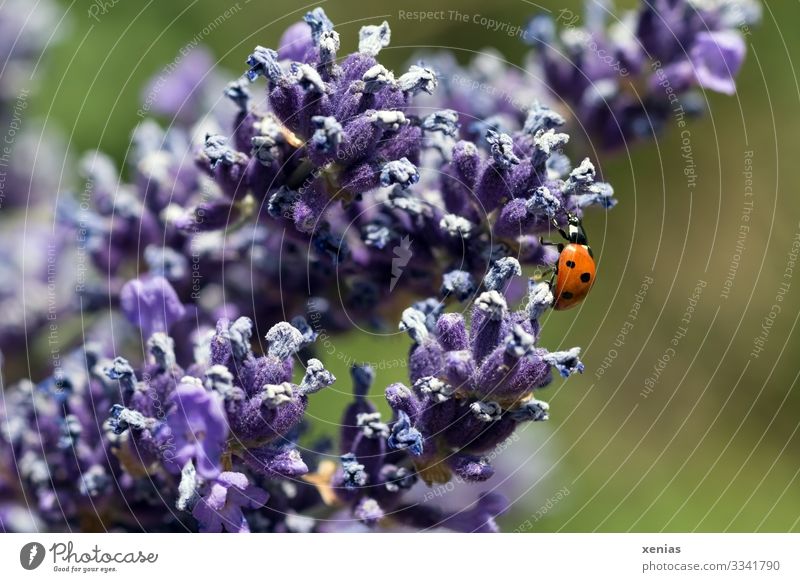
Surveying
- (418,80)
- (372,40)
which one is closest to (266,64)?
(372,40)

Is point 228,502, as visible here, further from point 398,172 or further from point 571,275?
point 571,275

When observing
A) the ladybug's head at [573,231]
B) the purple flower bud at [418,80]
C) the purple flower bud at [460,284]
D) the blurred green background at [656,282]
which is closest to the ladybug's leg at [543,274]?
the ladybug's head at [573,231]

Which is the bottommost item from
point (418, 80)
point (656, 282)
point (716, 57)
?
point (656, 282)

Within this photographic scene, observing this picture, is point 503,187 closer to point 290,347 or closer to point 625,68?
point 290,347
